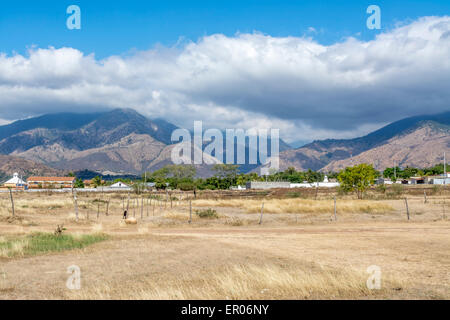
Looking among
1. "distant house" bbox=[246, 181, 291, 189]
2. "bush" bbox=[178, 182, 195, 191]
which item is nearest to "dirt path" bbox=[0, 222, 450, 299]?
"bush" bbox=[178, 182, 195, 191]

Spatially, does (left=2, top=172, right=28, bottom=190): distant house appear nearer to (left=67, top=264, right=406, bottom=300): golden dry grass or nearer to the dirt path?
the dirt path

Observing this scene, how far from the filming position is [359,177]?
57.2 meters

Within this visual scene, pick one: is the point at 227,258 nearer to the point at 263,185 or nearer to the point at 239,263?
the point at 239,263

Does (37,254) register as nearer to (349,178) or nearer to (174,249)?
(174,249)

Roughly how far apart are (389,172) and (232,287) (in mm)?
184704

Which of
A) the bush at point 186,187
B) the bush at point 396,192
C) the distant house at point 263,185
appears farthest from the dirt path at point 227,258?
the distant house at point 263,185

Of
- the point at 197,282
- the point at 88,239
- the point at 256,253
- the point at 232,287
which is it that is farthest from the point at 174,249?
the point at 232,287

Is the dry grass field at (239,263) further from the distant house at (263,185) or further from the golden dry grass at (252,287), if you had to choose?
the distant house at (263,185)

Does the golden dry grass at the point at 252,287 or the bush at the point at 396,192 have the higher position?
the golden dry grass at the point at 252,287

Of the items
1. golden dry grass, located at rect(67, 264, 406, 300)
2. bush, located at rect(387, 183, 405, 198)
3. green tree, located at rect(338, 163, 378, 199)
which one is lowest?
bush, located at rect(387, 183, 405, 198)

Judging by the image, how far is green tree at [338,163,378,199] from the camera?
5697 centimetres

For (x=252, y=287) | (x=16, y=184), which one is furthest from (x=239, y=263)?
(x=16, y=184)

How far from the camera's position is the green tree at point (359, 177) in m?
57.0
